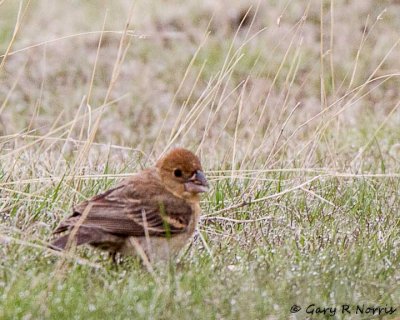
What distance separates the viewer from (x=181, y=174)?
549cm

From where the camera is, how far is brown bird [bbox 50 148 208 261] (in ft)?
16.9

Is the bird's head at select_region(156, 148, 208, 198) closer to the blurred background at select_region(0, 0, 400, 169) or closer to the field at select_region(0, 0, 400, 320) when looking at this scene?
the field at select_region(0, 0, 400, 320)

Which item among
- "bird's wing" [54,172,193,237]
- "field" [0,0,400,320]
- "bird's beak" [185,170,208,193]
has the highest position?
"bird's beak" [185,170,208,193]

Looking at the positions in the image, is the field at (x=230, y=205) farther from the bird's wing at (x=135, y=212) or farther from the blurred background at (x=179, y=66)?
the bird's wing at (x=135, y=212)

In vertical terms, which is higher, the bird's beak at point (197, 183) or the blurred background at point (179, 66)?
the bird's beak at point (197, 183)

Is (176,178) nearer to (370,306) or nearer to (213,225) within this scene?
(213,225)

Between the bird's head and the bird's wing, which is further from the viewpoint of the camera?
the bird's head

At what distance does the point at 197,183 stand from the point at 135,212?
38 cm

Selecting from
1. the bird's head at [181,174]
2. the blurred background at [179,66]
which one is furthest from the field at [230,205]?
the bird's head at [181,174]

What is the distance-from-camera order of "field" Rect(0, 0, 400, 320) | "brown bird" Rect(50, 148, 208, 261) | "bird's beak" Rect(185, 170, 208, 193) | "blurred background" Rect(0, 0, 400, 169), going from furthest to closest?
1. "blurred background" Rect(0, 0, 400, 169)
2. "bird's beak" Rect(185, 170, 208, 193)
3. "brown bird" Rect(50, 148, 208, 261)
4. "field" Rect(0, 0, 400, 320)

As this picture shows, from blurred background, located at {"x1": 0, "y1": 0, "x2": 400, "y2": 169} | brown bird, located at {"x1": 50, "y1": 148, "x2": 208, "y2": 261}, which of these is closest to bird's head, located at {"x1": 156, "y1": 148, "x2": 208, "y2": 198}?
brown bird, located at {"x1": 50, "y1": 148, "x2": 208, "y2": 261}

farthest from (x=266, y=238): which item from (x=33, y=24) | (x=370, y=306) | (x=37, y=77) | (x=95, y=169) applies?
(x=33, y=24)

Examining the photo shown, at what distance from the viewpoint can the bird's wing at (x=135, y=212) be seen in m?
5.17

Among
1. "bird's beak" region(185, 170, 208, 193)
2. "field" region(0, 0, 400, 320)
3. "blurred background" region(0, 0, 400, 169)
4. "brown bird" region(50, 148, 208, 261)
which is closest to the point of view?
"field" region(0, 0, 400, 320)
